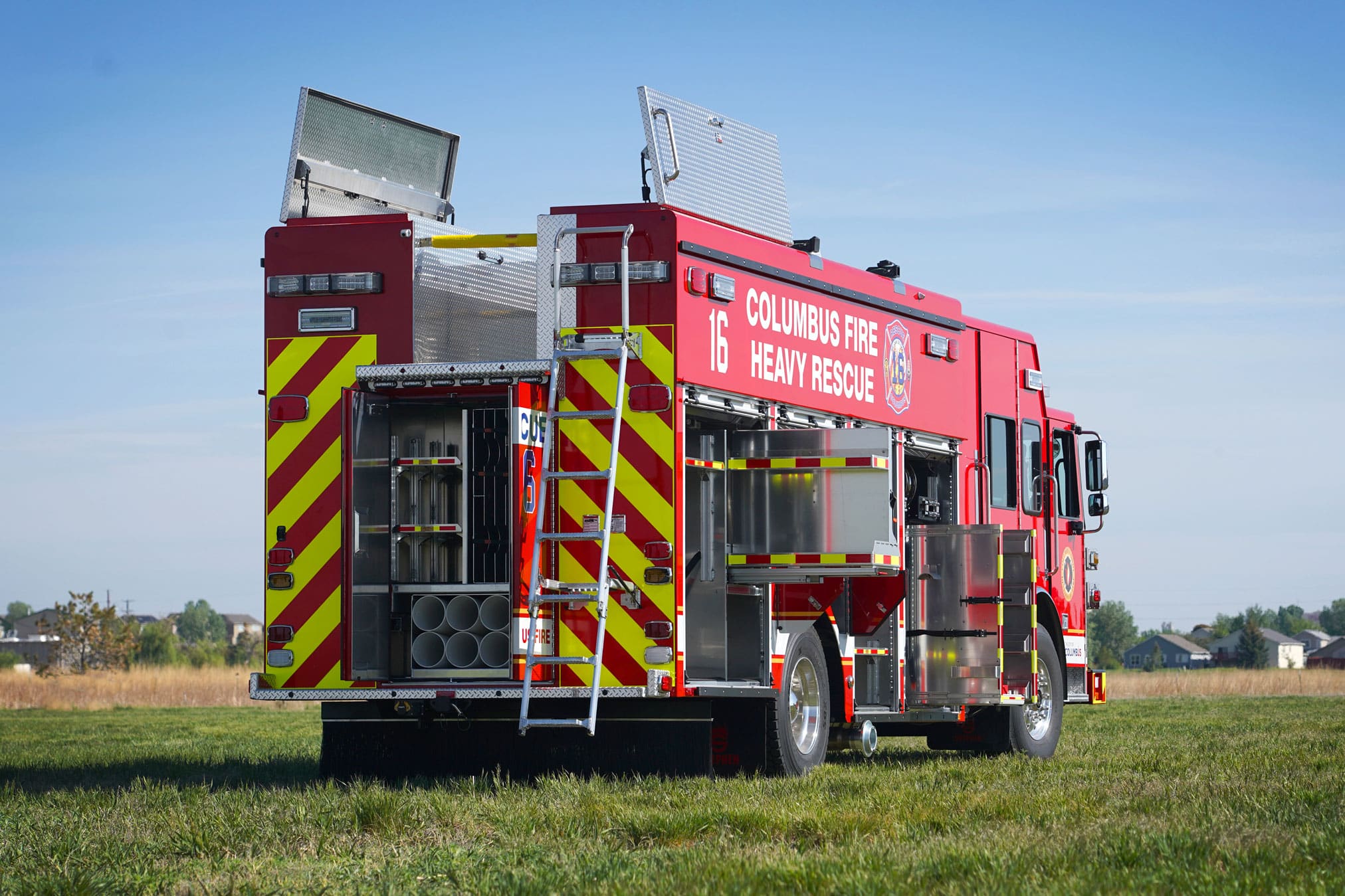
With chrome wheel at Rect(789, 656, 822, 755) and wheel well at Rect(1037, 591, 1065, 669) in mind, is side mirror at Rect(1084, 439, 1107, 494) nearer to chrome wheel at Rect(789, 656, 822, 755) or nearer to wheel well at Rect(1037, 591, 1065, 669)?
wheel well at Rect(1037, 591, 1065, 669)

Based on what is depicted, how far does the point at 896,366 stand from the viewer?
12.7 meters

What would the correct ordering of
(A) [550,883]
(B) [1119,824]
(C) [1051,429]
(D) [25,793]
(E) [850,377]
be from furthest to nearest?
(C) [1051,429]
(E) [850,377]
(D) [25,793]
(B) [1119,824]
(A) [550,883]

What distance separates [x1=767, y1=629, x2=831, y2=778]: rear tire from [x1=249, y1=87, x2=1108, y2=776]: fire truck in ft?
0.07

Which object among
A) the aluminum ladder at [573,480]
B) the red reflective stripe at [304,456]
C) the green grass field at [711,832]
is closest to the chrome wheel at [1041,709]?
the green grass field at [711,832]

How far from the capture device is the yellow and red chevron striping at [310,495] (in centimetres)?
1041

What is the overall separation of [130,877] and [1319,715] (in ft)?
63.6

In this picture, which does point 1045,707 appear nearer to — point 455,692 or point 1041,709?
point 1041,709

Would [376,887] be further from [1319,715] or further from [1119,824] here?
[1319,715]

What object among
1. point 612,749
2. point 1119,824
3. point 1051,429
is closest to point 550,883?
point 1119,824

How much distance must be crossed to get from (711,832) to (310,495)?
13.3 ft

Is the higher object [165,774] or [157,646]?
[165,774]

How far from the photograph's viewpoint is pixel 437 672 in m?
10.4

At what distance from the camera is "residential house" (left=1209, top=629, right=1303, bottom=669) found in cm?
14450

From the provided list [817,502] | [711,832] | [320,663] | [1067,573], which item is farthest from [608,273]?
[1067,573]
